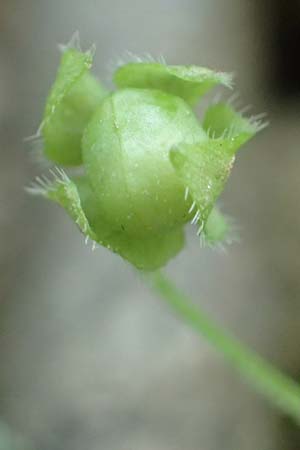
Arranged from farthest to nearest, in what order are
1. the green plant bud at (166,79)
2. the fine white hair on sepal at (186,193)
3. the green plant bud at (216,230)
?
the green plant bud at (216,230)
the green plant bud at (166,79)
the fine white hair on sepal at (186,193)

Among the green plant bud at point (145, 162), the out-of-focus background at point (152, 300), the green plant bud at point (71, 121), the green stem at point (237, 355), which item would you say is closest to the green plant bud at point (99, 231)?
the green plant bud at point (145, 162)

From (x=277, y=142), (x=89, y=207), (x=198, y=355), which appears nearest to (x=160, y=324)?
(x=198, y=355)

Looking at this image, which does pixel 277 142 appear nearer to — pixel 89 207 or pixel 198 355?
pixel 198 355

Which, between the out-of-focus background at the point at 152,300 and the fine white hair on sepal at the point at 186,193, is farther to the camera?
the out-of-focus background at the point at 152,300

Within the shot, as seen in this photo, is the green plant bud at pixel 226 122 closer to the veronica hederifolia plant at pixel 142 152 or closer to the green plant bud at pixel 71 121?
the veronica hederifolia plant at pixel 142 152

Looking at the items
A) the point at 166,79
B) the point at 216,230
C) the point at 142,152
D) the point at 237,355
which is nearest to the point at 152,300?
the point at 237,355

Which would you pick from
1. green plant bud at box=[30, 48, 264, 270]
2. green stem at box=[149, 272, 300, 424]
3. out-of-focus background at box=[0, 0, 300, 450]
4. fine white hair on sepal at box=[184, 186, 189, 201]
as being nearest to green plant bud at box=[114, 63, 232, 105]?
green plant bud at box=[30, 48, 264, 270]

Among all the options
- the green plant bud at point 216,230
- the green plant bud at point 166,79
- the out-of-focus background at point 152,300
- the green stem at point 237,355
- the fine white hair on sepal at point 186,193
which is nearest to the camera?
the fine white hair on sepal at point 186,193
